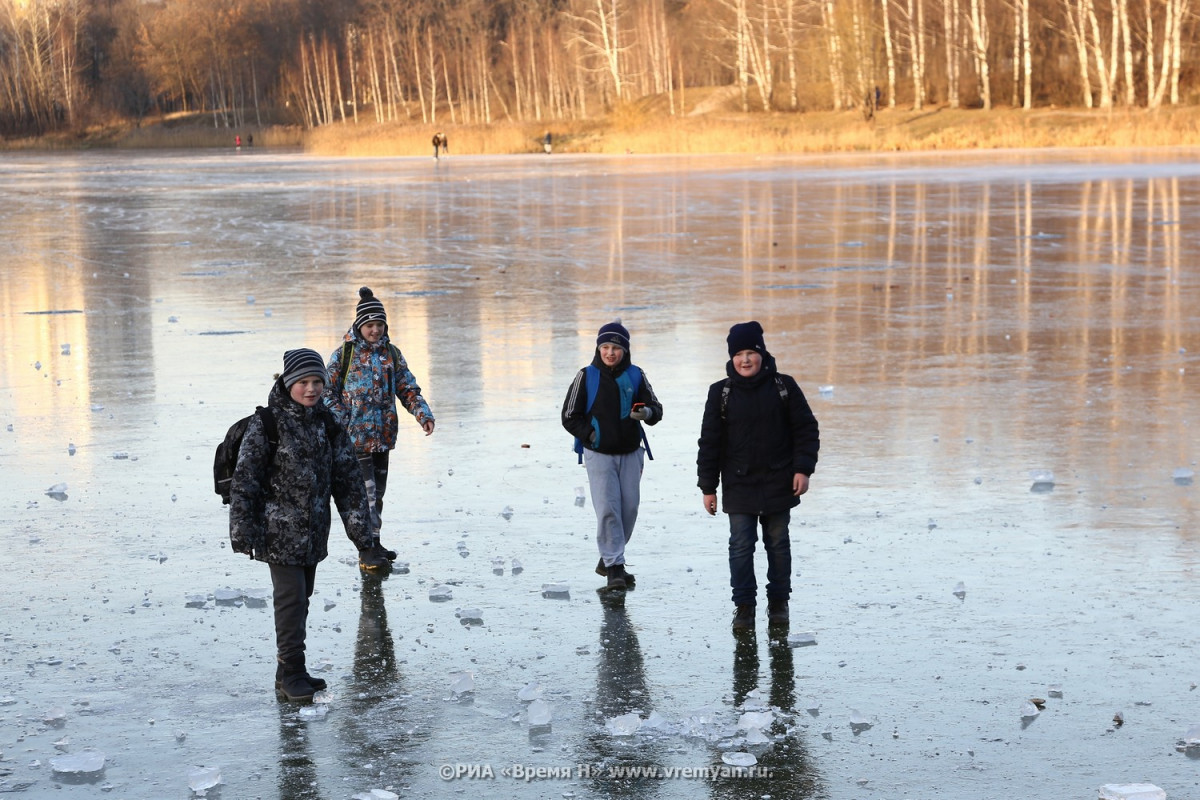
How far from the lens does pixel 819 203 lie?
31.8 meters

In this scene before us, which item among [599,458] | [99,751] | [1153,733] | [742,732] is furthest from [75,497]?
[1153,733]

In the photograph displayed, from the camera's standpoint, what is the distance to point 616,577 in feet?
22.7

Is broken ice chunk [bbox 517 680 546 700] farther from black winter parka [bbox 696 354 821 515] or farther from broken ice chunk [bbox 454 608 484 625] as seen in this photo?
black winter parka [bbox 696 354 821 515]

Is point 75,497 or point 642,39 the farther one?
point 642,39

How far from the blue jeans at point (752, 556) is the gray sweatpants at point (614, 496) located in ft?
2.06

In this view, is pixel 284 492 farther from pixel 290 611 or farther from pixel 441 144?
pixel 441 144

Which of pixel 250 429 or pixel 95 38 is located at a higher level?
pixel 95 38

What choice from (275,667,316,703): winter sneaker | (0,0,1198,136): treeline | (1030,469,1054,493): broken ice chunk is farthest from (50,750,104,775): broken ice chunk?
(0,0,1198,136): treeline

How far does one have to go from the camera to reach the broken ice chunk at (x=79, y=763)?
4.97 m

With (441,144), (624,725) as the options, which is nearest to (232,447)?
(624,725)

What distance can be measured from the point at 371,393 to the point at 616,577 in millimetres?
1612

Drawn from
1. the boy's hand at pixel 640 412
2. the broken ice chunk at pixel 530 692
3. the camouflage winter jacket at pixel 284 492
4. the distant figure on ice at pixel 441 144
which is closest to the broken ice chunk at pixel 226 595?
the camouflage winter jacket at pixel 284 492

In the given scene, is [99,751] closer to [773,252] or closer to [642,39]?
[773,252]

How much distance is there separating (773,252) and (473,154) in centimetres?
5747
